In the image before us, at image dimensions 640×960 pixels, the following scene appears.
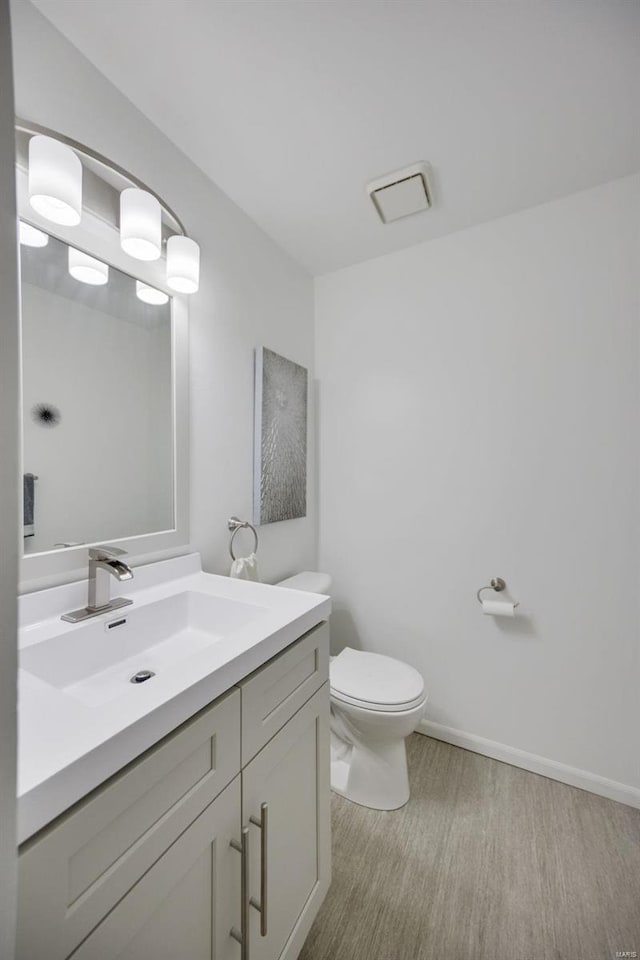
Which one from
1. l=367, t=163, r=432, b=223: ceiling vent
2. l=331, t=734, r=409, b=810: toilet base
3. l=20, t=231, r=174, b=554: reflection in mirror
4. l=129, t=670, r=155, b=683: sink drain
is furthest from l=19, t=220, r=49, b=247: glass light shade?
l=331, t=734, r=409, b=810: toilet base

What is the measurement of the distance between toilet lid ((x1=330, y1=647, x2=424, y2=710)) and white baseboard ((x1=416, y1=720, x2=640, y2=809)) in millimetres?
524

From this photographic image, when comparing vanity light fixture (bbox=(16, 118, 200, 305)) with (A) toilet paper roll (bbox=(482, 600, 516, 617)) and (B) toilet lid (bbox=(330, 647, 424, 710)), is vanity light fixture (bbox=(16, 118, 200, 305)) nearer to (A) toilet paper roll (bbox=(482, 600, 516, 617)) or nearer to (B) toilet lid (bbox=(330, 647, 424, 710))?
Answer: (B) toilet lid (bbox=(330, 647, 424, 710))

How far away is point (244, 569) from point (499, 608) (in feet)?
3.62

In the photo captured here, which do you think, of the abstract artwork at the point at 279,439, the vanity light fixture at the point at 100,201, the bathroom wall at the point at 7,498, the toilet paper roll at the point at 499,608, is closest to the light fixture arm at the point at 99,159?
the vanity light fixture at the point at 100,201

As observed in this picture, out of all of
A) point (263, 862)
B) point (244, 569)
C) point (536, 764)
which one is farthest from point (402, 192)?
point (536, 764)

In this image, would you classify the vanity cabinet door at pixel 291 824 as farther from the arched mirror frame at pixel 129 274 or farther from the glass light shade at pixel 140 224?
the glass light shade at pixel 140 224

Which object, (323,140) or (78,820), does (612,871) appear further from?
(323,140)

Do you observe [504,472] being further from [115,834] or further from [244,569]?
[115,834]

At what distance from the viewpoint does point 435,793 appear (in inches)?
61.5

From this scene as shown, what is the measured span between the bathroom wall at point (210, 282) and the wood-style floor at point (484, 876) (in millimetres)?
1064

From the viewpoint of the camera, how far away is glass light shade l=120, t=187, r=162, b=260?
1.10 m

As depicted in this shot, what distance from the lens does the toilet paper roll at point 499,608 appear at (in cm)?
166

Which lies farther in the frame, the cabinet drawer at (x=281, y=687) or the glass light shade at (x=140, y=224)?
the glass light shade at (x=140, y=224)

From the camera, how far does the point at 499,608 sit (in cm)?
168
